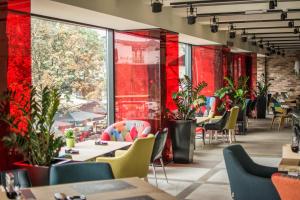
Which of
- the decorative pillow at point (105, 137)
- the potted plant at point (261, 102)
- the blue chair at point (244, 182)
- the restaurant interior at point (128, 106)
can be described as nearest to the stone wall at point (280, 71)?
the potted plant at point (261, 102)

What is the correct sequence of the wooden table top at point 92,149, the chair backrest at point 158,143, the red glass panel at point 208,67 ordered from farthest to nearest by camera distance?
1. the red glass panel at point 208,67
2. the chair backrest at point 158,143
3. the wooden table top at point 92,149

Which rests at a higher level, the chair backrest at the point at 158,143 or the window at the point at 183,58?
the window at the point at 183,58

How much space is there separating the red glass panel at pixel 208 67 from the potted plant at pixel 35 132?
26.8 ft

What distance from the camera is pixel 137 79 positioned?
816cm

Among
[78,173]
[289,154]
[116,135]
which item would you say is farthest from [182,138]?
[78,173]

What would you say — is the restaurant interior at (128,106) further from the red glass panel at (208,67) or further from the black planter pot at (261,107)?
the black planter pot at (261,107)

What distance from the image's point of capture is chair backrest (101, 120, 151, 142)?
709 centimetres

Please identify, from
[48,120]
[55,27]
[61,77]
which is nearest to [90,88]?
[61,77]

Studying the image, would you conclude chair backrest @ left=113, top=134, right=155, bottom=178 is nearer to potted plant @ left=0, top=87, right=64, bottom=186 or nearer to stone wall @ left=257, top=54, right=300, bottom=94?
potted plant @ left=0, top=87, right=64, bottom=186

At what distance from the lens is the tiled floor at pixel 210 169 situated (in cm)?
621

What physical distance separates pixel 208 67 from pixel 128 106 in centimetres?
525

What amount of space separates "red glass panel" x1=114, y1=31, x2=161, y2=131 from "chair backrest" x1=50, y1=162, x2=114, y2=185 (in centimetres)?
445

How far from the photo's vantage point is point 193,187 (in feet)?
21.2

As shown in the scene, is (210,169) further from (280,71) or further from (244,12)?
(280,71)
